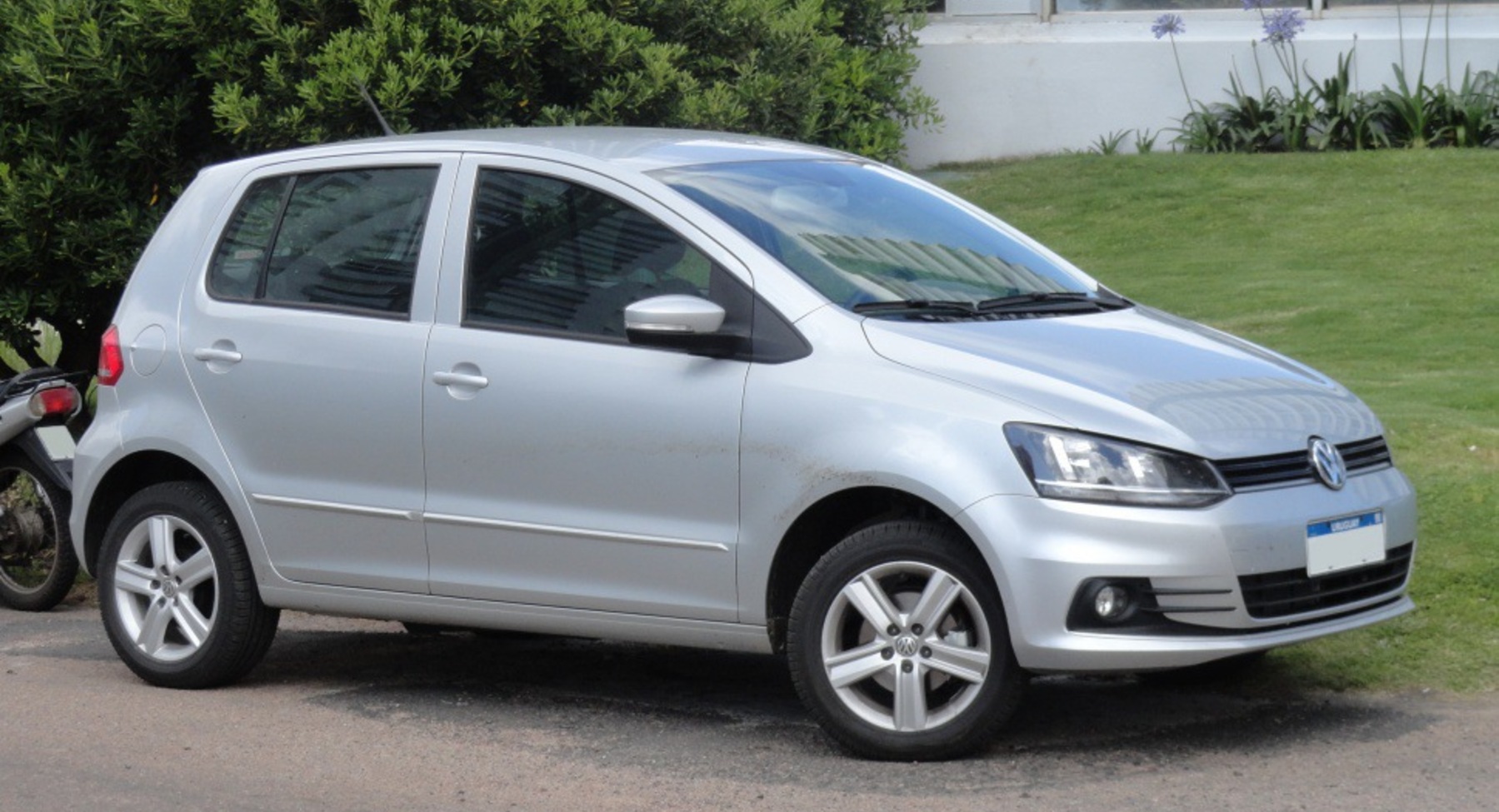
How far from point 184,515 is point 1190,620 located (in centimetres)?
337

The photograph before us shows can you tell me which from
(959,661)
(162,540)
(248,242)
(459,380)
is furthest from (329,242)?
(959,661)

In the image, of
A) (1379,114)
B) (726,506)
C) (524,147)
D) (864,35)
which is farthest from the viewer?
(1379,114)

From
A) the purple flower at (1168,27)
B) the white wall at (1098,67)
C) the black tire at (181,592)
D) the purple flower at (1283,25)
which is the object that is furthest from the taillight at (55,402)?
the purple flower at (1283,25)

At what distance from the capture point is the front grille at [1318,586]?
5719 millimetres

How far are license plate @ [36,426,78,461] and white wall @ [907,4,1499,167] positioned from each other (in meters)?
9.04

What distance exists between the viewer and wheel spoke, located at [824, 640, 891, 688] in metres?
5.91

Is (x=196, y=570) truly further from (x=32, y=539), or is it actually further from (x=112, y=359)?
(x=32, y=539)

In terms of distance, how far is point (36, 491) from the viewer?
30.7ft

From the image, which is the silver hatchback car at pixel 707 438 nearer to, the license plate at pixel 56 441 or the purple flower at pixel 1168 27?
the license plate at pixel 56 441

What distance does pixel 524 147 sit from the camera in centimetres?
683

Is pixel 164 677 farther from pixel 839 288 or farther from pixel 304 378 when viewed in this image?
pixel 839 288

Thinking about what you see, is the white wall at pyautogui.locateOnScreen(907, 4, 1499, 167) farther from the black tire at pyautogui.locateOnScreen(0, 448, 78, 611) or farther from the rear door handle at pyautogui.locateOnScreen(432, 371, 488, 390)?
the rear door handle at pyautogui.locateOnScreen(432, 371, 488, 390)

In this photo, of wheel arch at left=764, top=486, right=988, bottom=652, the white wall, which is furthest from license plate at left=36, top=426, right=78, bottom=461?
the white wall

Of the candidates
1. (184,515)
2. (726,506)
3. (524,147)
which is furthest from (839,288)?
(184,515)
